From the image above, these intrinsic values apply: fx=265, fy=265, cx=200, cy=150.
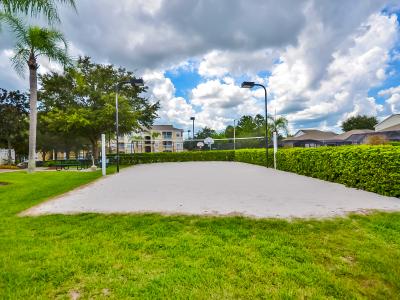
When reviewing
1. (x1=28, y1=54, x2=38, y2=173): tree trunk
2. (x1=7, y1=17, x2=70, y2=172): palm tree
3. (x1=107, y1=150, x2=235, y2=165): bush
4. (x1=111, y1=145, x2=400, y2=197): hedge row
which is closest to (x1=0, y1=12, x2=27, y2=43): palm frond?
(x1=7, y1=17, x2=70, y2=172): palm tree

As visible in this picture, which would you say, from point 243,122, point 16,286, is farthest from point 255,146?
point 243,122

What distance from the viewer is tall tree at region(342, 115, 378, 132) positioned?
58.4 m

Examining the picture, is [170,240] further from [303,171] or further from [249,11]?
[249,11]

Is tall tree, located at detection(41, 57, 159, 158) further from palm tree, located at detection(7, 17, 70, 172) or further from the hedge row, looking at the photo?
the hedge row

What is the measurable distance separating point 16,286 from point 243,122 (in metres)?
55.3

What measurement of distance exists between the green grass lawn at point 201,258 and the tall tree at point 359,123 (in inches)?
2521

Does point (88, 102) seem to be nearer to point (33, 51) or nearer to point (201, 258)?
point (33, 51)

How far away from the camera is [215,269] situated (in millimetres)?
2588

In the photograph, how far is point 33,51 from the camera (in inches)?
508

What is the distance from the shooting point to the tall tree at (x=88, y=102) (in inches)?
764

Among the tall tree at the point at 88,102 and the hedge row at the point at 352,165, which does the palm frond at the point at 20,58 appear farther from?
the hedge row at the point at 352,165

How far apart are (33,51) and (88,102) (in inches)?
351

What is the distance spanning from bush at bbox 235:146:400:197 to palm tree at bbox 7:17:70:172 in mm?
12192

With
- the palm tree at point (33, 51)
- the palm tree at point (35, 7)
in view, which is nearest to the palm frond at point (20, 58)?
the palm tree at point (33, 51)
